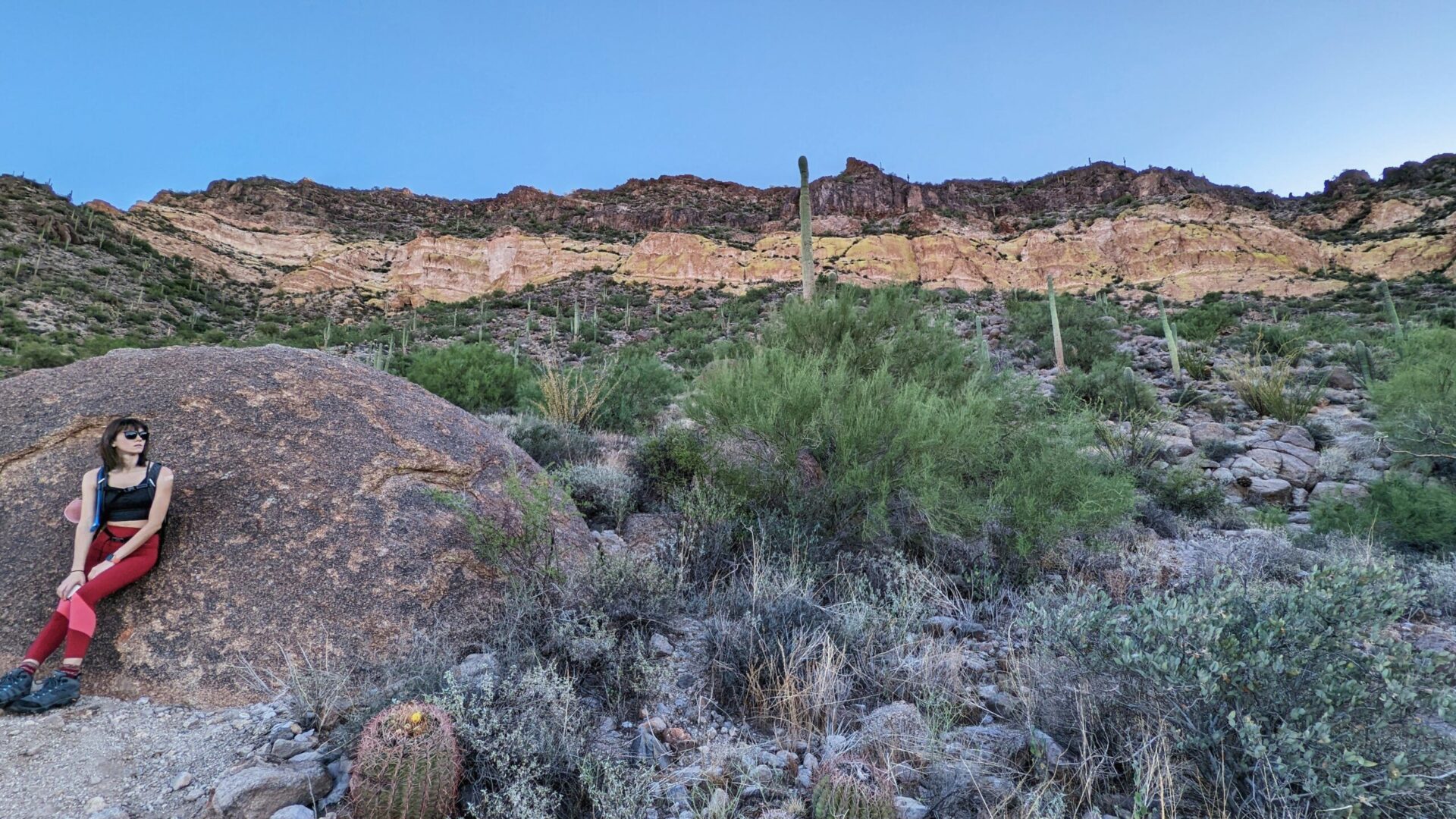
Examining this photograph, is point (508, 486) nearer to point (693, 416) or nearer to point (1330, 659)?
point (693, 416)

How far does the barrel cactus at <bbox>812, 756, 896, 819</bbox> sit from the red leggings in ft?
9.48

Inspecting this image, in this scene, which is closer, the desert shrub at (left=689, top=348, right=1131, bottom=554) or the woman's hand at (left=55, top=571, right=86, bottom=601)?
the woman's hand at (left=55, top=571, right=86, bottom=601)

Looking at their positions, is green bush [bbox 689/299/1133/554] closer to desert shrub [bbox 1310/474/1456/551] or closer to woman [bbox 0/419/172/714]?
desert shrub [bbox 1310/474/1456/551]

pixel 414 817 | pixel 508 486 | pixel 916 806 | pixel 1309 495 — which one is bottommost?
pixel 1309 495

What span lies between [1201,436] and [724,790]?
10326 mm

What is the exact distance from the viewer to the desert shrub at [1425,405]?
6.19 meters

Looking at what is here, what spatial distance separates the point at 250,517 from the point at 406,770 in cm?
196

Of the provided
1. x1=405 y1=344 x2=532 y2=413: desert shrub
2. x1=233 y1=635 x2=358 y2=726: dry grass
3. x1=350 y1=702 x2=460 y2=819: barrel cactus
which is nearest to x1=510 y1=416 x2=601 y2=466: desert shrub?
x1=405 y1=344 x2=532 y2=413: desert shrub

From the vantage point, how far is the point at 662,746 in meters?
2.07

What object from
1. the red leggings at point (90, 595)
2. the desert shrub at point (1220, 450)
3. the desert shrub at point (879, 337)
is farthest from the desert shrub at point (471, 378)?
the desert shrub at point (1220, 450)

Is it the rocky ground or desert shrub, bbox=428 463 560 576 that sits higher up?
desert shrub, bbox=428 463 560 576

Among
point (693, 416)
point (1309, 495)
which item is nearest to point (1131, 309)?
point (1309, 495)

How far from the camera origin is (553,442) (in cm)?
605

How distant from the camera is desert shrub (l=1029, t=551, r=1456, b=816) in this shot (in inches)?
63.0
